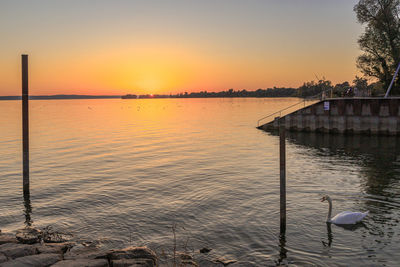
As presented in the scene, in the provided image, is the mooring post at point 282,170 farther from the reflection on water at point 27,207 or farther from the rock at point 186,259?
the reflection on water at point 27,207

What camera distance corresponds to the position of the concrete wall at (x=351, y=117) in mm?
45812

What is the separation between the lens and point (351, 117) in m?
49.1

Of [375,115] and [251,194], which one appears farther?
[375,115]

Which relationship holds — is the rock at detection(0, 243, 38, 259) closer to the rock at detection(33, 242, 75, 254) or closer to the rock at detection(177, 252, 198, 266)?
the rock at detection(33, 242, 75, 254)

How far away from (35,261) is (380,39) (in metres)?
64.4

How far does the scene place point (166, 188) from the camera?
20.9 metres

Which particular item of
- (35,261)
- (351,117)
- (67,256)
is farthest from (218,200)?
(351,117)

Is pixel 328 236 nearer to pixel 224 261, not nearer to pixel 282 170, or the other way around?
pixel 282 170

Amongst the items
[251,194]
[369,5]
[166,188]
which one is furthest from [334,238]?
[369,5]

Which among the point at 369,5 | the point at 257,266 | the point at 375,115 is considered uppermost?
the point at 369,5

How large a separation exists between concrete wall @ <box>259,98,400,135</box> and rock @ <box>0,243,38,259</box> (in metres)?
45.9

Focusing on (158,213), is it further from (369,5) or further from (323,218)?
(369,5)

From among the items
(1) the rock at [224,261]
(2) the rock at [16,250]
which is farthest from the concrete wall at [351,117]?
(2) the rock at [16,250]

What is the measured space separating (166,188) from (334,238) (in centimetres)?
1053
